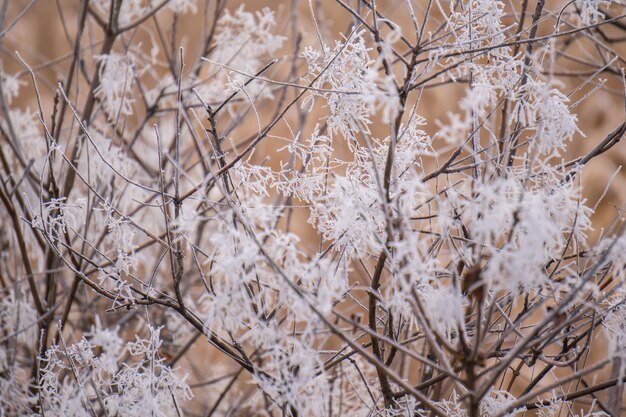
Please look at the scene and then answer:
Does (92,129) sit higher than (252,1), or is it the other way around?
(252,1)

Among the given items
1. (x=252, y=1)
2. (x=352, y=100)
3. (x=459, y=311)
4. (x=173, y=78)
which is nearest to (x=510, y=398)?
(x=459, y=311)

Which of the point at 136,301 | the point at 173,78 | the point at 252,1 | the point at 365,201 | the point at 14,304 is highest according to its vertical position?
the point at 252,1

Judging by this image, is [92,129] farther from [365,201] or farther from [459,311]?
[459,311]

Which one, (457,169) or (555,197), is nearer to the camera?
(555,197)

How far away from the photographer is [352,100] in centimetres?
60

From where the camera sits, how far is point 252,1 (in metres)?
2.13

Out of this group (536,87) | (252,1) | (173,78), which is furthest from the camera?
(252,1)

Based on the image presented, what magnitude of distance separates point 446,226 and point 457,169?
0.16 metres

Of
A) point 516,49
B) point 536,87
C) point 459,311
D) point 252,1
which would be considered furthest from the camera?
point 252,1

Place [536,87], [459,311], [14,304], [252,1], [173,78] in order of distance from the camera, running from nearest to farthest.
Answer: [459,311] < [536,87] < [14,304] < [173,78] < [252,1]

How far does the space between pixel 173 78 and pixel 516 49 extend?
800mm

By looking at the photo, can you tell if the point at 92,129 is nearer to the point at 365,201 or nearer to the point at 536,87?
the point at 365,201

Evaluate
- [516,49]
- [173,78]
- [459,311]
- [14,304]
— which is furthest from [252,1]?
[459,311]

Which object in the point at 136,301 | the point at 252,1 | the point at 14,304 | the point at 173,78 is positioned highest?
the point at 252,1
